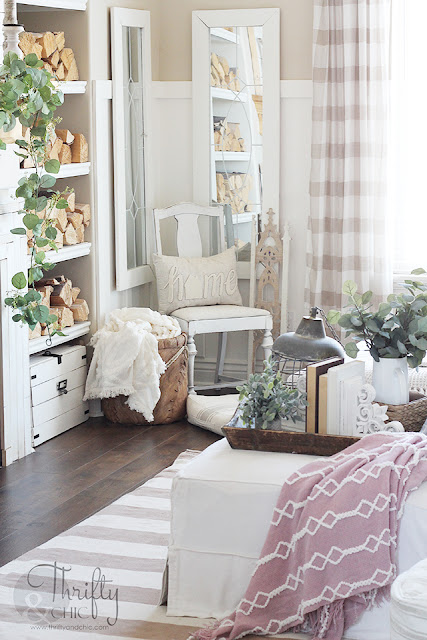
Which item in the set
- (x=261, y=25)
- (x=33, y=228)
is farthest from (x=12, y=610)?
(x=261, y=25)

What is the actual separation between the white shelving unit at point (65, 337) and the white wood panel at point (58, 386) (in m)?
0.16

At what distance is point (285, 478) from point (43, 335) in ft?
7.12

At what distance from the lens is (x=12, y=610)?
2750mm

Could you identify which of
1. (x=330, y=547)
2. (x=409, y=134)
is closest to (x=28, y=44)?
(x=409, y=134)

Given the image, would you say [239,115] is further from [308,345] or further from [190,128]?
[308,345]

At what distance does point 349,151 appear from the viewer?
5102 mm

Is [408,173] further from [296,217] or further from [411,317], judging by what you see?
[411,317]

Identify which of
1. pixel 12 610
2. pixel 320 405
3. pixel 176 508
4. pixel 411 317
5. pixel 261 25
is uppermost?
pixel 261 25

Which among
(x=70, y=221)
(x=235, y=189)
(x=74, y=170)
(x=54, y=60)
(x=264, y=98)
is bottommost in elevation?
(x=70, y=221)

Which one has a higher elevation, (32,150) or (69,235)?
(32,150)

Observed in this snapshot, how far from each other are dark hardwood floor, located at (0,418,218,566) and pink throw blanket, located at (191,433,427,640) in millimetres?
998

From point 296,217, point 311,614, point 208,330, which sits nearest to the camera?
point 311,614

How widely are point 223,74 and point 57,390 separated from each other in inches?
82.7

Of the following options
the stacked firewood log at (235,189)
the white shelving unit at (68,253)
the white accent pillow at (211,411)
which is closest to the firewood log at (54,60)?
the white shelving unit at (68,253)
